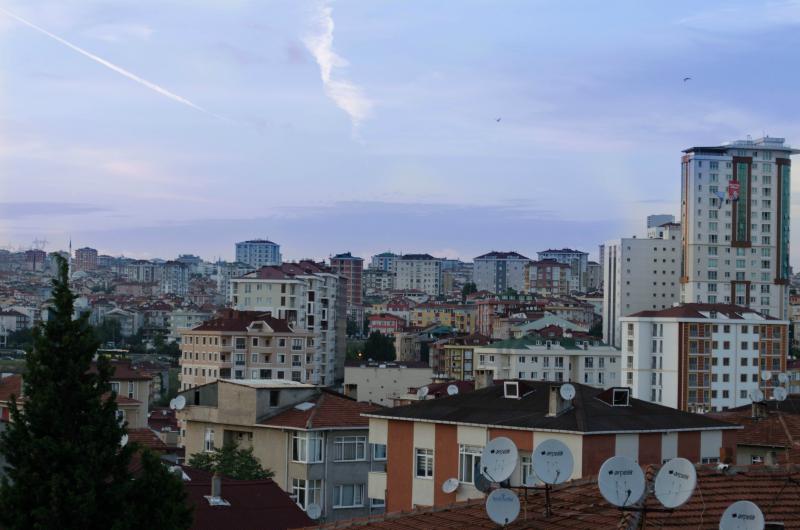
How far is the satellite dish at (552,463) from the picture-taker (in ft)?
40.7

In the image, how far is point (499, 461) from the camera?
1348 centimetres

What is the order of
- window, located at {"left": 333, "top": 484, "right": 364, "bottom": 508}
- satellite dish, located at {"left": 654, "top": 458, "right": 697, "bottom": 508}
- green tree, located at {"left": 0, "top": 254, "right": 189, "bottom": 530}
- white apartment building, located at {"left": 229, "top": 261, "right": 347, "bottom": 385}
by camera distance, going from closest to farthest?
satellite dish, located at {"left": 654, "top": 458, "right": 697, "bottom": 508} → green tree, located at {"left": 0, "top": 254, "right": 189, "bottom": 530} → window, located at {"left": 333, "top": 484, "right": 364, "bottom": 508} → white apartment building, located at {"left": 229, "top": 261, "right": 347, "bottom": 385}

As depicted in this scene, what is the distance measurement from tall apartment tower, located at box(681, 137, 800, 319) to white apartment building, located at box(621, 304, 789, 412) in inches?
1049

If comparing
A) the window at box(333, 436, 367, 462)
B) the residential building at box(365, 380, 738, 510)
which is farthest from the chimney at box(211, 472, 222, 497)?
the window at box(333, 436, 367, 462)

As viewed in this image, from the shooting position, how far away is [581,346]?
8231cm

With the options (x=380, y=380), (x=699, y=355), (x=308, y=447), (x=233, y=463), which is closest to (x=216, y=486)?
(x=233, y=463)

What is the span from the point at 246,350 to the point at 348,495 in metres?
50.8

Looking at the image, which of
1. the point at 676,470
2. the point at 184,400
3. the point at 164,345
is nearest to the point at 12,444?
the point at 676,470

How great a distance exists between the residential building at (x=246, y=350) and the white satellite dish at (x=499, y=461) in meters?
66.7

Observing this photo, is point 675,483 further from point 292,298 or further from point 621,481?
point 292,298

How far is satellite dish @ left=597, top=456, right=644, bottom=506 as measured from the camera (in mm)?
10867

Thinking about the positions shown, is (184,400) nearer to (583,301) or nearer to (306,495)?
(306,495)

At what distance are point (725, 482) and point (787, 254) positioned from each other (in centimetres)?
9616

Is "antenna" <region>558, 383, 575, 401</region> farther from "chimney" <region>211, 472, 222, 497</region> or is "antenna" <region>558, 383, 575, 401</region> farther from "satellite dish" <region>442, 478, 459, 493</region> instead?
"chimney" <region>211, 472, 222, 497</region>
